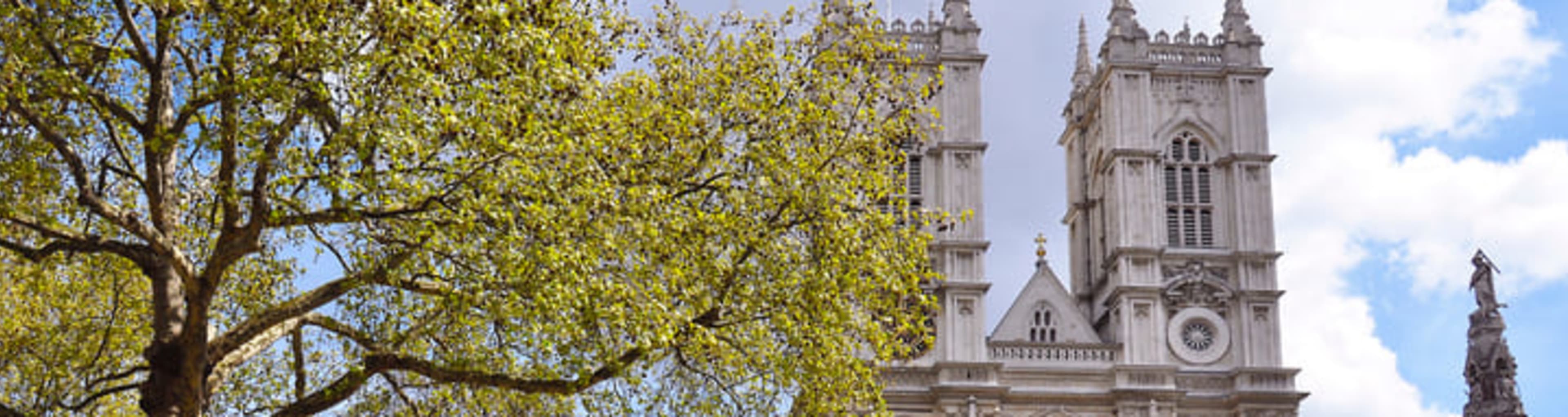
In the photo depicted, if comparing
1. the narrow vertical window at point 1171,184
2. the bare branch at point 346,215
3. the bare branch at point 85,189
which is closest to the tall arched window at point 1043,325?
the narrow vertical window at point 1171,184

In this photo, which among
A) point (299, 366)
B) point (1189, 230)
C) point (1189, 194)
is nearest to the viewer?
point (299, 366)

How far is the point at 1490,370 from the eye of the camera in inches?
1305

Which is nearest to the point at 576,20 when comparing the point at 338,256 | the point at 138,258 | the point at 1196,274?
the point at 338,256

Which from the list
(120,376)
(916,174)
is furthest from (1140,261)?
(120,376)

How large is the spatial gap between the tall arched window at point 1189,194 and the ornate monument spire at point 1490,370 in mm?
10080

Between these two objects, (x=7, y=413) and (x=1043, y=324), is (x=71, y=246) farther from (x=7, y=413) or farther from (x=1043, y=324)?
(x=1043, y=324)

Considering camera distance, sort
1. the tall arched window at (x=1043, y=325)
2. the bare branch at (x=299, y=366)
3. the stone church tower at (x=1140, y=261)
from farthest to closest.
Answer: the tall arched window at (x=1043, y=325), the stone church tower at (x=1140, y=261), the bare branch at (x=299, y=366)

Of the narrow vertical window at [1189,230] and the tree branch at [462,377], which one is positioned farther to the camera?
the narrow vertical window at [1189,230]

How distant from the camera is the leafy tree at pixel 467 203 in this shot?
1412cm

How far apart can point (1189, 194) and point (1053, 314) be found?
4.60 metres

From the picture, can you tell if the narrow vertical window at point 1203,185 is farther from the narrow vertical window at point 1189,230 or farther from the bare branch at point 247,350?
the bare branch at point 247,350

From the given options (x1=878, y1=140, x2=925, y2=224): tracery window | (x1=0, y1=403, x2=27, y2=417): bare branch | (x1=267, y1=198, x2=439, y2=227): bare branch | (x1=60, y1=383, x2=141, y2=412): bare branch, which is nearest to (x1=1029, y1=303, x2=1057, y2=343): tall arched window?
(x1=878, y1=140, x2=925, y2=224): tracery window

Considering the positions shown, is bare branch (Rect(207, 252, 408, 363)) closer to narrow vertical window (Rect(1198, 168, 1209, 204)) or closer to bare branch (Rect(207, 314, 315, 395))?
bare branch (Rect(207, 314, 315, 395))

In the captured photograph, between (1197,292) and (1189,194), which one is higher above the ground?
(1189,194)
